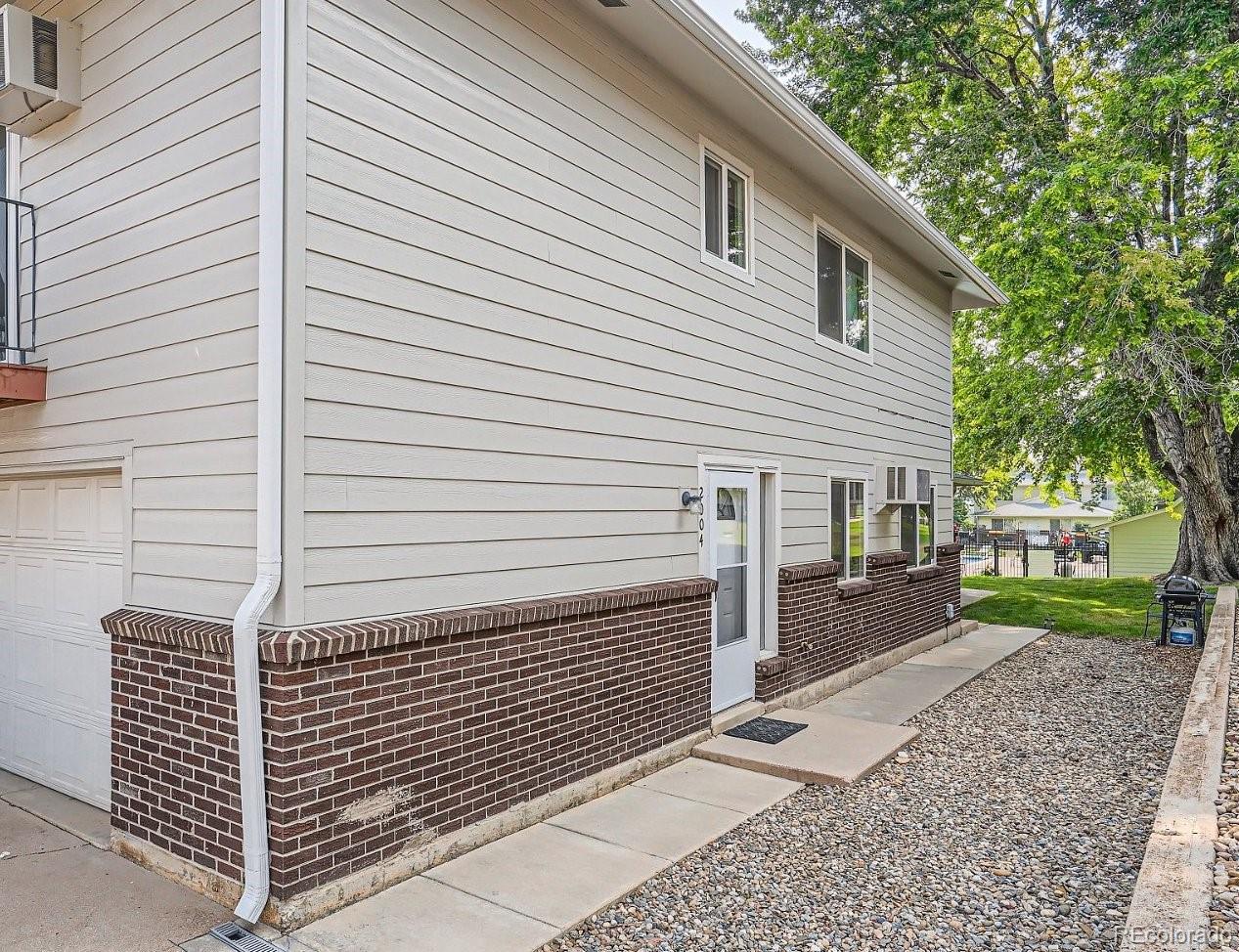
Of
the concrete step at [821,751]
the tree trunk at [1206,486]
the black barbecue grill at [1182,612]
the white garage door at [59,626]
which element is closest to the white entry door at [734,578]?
the concrete step at [821,751]

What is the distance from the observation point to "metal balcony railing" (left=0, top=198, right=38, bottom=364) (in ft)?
15.6

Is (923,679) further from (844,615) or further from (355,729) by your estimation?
(355,729)

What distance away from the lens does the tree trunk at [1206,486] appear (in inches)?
607

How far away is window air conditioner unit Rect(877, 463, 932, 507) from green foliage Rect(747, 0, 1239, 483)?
359 centimetres

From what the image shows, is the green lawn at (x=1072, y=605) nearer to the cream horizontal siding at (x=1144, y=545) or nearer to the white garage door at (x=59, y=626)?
the cream horizontal siding at (x=1144, y=545)

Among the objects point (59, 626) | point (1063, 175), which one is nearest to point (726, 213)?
point (59, 626)

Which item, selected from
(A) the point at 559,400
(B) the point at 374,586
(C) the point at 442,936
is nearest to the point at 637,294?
(A) the point at 559,400

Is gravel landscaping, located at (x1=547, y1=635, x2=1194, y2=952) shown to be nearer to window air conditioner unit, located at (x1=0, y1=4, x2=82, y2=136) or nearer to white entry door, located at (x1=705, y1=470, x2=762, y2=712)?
white entry door, located at (x1=705, y1=470, x2=762, y2=712)

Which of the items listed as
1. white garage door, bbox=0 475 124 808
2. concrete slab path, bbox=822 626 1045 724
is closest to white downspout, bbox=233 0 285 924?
white garage door, bbox=0 475 124 808

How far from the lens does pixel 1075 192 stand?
11477 mm

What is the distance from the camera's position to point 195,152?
3926 millimetres

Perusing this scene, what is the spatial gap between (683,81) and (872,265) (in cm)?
411

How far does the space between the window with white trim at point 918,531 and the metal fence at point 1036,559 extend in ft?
43.6

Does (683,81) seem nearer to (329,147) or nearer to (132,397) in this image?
(329,147)
